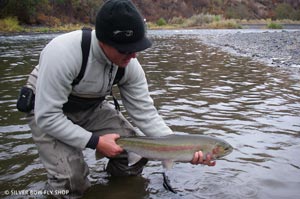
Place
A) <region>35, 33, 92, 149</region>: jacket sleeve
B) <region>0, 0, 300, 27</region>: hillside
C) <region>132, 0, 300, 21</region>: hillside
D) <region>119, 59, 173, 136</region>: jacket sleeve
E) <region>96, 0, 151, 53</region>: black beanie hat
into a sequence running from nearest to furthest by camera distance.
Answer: <region>96, 0, 151, 53</region>: black beanie hat → <region>35, 33, 92, 149</region>: jacket sleeve → <region>119, 59, 173, 136</region>: jacket sleeve → <region>0, 0, 300, 27</region>: hillside → <region>132, 0, 300, 21</region>: hillside

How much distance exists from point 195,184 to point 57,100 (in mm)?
1713

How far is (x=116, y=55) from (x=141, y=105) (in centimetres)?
84

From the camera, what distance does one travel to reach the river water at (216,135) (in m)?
4.07

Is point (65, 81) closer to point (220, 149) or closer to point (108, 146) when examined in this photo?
point (108, 146)

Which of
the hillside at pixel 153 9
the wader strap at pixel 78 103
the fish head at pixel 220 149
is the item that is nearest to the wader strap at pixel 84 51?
the wader strap at pixel 78 103

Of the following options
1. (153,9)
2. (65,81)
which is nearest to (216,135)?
(65,81)

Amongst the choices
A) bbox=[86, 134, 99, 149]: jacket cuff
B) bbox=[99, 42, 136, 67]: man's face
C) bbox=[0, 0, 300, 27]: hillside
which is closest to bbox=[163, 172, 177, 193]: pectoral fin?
bbox=[86, 134, 99, 149]: jacket cuff

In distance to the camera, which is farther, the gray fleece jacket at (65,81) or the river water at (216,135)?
the river water at (216,135)

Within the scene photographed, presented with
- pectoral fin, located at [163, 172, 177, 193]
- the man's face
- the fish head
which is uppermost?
the man's face

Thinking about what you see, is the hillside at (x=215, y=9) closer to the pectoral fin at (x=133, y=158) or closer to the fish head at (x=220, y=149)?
the pectoral fin at (x=133, y=158)

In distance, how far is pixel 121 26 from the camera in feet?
10.5

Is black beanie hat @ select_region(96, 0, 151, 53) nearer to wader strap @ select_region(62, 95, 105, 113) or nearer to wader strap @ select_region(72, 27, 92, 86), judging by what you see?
wader strap @ select_region(72, 27, 92, 86)

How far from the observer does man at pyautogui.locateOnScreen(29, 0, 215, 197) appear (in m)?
3.26

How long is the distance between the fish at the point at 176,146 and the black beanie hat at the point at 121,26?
82cm
